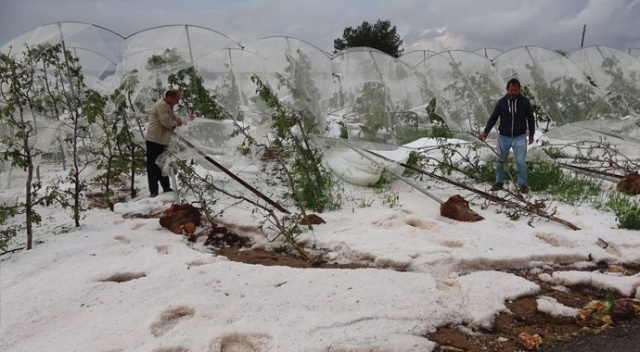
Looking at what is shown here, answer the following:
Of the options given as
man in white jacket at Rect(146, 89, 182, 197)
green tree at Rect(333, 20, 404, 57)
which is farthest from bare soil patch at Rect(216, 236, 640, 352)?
green tree at Rect(333, 20, 404, 57)

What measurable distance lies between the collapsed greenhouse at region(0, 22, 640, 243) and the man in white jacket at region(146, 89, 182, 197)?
33 centimetres

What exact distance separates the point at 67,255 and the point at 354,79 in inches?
235

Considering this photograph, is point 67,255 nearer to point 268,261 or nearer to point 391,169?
point 268,261

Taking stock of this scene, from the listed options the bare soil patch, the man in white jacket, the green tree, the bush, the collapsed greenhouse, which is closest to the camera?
the bare soil patch

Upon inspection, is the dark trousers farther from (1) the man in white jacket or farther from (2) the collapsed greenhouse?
(2) the collapsed greenhouse

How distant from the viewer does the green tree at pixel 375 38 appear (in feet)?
101

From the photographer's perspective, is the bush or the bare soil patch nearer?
the bare soil patch

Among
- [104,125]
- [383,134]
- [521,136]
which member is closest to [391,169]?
[521,136]

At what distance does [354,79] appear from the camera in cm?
Answer: 877

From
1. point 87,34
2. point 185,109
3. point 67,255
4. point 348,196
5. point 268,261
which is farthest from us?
point 87,34

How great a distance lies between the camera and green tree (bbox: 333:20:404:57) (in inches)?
1214

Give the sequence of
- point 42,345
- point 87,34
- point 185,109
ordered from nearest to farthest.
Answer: point 42,345, point 185,109, point 87,34

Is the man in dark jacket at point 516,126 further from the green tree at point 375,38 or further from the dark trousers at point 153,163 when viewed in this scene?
the green tree at point 375,38

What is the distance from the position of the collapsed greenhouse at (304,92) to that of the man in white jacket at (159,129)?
33cm
